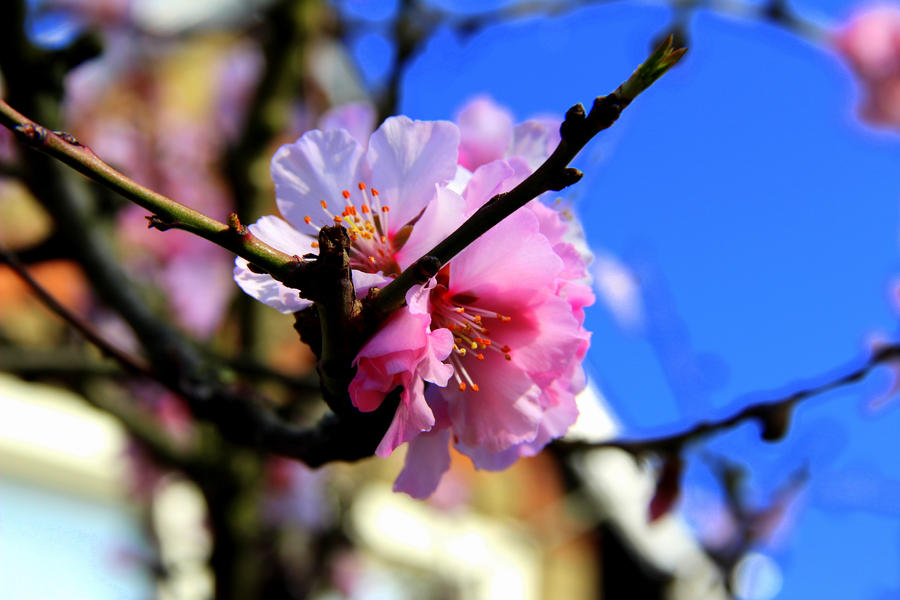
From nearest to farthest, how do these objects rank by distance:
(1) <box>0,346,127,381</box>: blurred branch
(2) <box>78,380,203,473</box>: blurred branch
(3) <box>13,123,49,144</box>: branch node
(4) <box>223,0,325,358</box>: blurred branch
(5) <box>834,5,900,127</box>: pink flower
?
1. (3) <box>13,123,49,144</box>: branch node
2. (1) <box>0,346,127,381</box>: blurred branch
3. (2) <box>78,380,203,473</box>: blurred branch
4. (4) <box>223,0,325,358</box>: blurred branch
5. (5) <box>834,5,900,127</box>: pink flower

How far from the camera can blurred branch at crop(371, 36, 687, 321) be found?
19.4 inches

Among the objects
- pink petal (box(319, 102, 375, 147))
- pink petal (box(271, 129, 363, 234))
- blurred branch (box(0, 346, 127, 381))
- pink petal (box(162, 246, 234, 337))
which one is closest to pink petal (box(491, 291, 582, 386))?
pink petal (box(271, 129, 363, 234))

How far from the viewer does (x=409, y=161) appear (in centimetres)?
69

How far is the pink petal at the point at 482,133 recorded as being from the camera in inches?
31.1

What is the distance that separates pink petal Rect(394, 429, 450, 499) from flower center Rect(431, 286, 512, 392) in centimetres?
7

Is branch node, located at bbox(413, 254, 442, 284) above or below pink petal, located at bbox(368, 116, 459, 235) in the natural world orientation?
below

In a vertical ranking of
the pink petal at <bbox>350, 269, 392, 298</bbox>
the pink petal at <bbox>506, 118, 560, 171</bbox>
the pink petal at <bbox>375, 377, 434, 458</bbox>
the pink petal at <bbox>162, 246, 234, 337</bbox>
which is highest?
the pink petal at <bbox>162, 246, 234, 337</bbox>

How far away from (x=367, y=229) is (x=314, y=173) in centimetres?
7

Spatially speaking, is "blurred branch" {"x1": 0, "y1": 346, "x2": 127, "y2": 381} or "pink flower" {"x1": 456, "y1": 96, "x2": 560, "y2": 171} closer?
"pink flower" {"x1": 456, "y1": 96, "x2": 560, "y2": 171}

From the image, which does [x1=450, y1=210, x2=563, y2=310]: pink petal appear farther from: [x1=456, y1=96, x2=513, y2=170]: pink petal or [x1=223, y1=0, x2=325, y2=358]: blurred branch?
[x1=223, y1=0, x2=325, y2=358]: blurred branch

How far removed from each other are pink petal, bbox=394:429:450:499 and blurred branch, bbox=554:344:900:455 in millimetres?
301

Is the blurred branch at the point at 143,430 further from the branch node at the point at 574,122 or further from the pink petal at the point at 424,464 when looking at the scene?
the branch node at the point at 574,122

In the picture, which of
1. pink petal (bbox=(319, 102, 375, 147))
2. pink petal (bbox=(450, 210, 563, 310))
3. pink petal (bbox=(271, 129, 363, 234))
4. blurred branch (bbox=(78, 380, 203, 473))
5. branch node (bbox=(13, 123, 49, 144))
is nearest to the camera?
branch node (bbox=(13, 123, 49, 144))

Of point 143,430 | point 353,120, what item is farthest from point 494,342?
point 143,430
